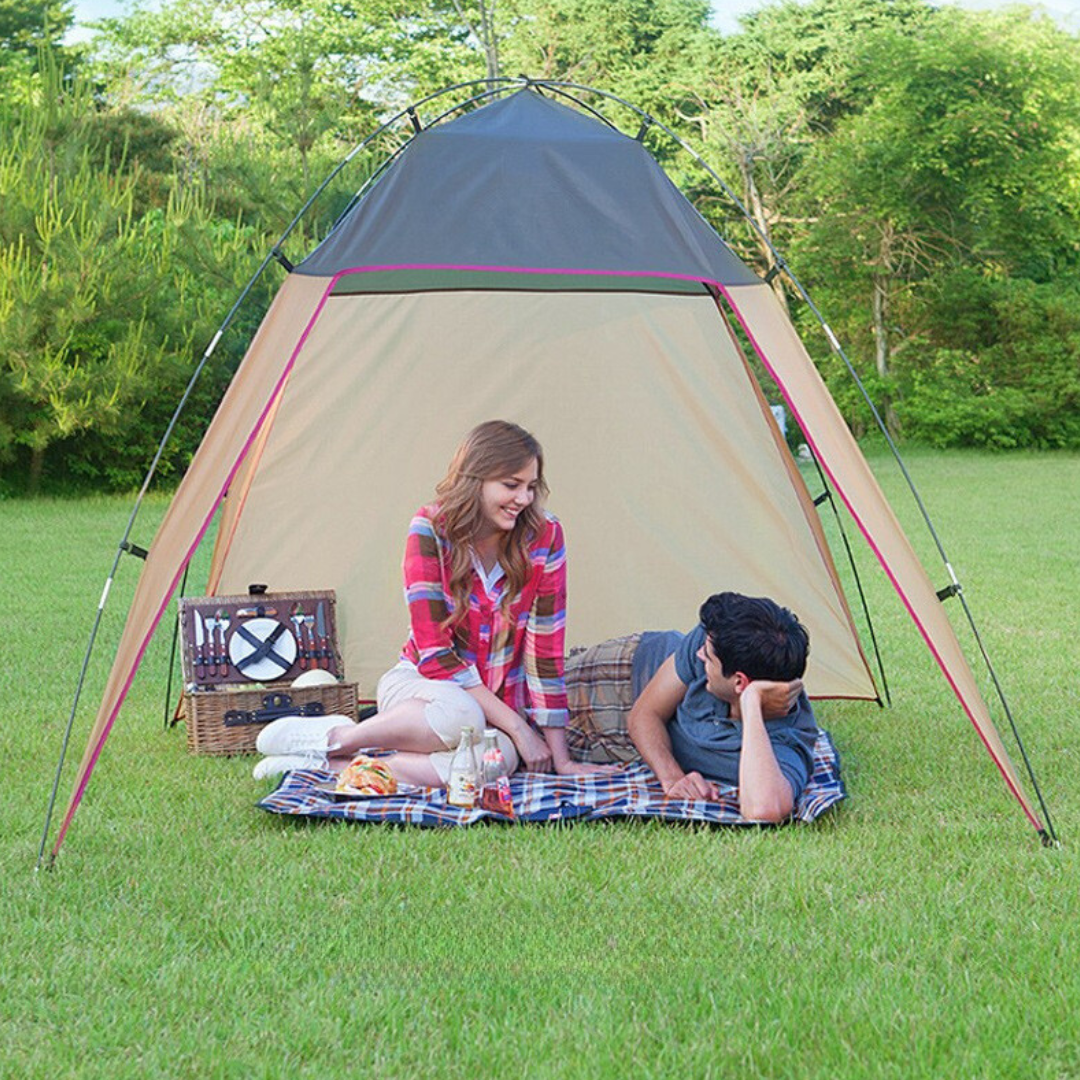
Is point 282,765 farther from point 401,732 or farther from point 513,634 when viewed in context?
point 513,634

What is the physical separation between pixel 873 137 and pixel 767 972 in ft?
55.4

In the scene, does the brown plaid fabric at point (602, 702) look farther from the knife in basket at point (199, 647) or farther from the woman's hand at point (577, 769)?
the knife in basket at point (199, 647)

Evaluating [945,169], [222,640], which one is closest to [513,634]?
[222,640]

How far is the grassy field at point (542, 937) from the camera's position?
209cm

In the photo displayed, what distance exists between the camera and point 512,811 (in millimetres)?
3135

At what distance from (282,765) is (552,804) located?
0.67 metres

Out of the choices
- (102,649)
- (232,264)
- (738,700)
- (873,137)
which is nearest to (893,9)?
(873,137)

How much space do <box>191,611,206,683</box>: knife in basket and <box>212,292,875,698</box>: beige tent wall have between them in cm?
48

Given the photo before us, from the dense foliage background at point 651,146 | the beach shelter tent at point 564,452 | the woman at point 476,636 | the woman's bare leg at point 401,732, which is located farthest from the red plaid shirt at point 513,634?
the dense foliage background at point 651,146

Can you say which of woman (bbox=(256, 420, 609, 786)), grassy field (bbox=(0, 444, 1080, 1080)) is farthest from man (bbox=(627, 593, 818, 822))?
woman (bbox=(256, 420, 609, 786))

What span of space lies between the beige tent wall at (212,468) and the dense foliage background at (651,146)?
306 inches

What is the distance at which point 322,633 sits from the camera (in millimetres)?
4141

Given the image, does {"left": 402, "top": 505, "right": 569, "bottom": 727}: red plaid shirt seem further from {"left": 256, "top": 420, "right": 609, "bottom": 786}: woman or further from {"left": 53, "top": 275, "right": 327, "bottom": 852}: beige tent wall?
{"left": 53, "top": 275, "right": 327, "bottom": 852}: beige tent wall

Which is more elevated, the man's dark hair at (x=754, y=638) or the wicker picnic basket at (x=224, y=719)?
the man's dark hair at (x=754, y=638)
